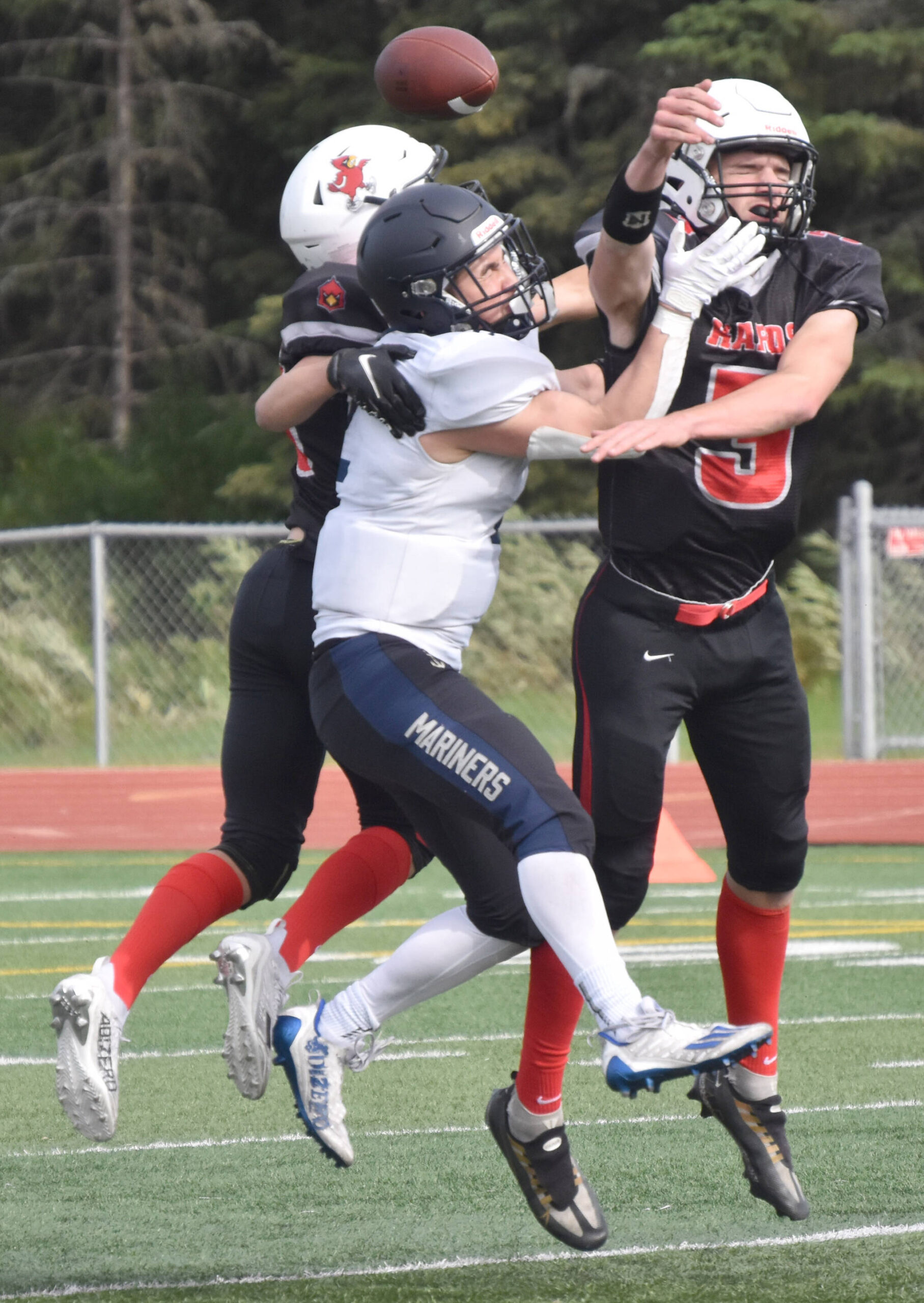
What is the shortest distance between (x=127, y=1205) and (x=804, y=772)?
1508 mm

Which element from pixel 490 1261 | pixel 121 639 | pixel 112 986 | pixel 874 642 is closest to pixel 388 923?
pixel 112 986

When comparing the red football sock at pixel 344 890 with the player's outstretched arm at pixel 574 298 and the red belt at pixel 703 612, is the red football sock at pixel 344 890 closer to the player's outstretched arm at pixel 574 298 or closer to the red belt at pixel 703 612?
the red belt at pixel 703 612

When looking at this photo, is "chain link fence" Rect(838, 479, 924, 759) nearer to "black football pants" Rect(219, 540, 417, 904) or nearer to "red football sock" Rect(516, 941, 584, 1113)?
"black football pants" Rect(219, 540, 417, 904)

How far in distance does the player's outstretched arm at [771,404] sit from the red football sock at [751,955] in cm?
98

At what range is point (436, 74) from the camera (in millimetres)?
4531

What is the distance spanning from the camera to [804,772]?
3.78 m

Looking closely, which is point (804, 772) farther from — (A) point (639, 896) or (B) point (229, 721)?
(B) point (229, 721)

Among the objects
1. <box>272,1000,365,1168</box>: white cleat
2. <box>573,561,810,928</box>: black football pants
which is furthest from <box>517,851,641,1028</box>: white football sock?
<box>272,1000,365,1168</box>: white cleat

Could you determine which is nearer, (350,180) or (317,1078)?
(317,1078)

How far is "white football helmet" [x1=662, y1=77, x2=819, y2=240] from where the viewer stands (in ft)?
12.0

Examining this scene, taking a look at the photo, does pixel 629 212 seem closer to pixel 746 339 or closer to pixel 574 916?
pixel 746 339

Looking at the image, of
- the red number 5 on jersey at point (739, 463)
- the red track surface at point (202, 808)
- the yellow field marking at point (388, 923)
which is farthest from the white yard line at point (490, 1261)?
the red track surface at point (202, 808)

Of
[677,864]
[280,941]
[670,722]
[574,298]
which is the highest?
[574,298]

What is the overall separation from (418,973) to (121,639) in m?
9.43
